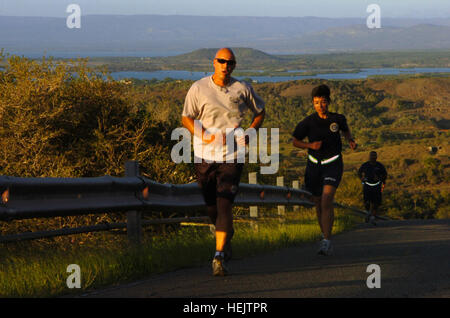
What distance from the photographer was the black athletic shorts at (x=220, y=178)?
7.20 meters

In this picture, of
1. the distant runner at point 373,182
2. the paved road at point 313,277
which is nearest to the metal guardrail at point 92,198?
the paved road at point 313,277

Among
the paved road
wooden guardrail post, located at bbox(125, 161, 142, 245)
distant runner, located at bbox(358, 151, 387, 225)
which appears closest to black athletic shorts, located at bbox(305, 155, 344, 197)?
the paved road

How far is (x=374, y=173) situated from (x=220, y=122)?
34.7 feet

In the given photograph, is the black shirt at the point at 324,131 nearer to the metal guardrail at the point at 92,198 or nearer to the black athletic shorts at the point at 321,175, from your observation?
the black athletic shorts at the point at 321,175

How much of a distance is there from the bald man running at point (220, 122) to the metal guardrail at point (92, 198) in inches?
35.3

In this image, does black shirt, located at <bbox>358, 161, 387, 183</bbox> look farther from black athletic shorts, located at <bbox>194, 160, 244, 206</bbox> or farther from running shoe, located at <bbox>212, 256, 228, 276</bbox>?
running shoe, located at <bbox>212, 256, 228, 276</bbox>

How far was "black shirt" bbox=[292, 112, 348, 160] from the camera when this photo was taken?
921 cm

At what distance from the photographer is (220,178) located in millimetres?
7219

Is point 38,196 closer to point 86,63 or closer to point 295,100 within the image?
point 86,63

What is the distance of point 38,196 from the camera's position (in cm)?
648

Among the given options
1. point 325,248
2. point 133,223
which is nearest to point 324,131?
point 325,248

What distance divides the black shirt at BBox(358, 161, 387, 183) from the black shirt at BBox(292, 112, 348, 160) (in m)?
7.99
